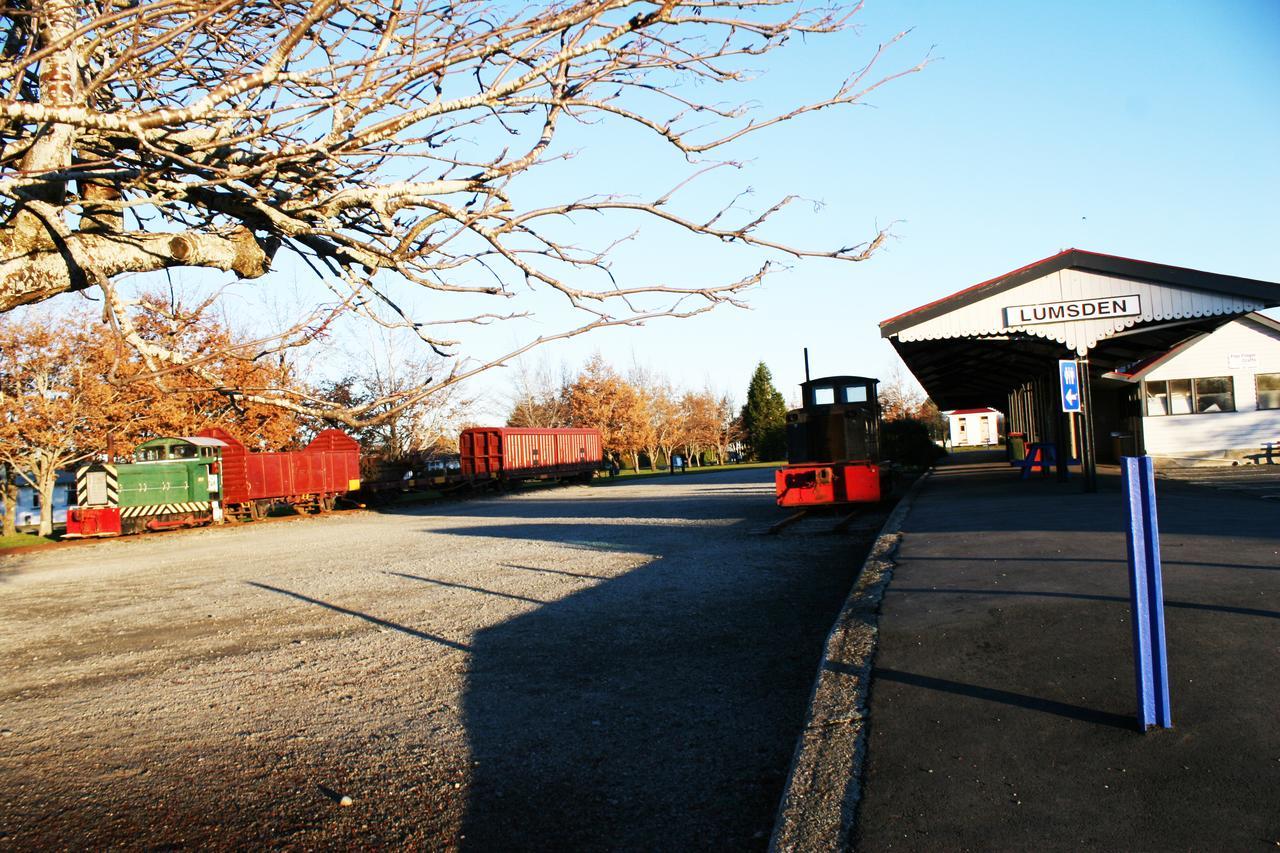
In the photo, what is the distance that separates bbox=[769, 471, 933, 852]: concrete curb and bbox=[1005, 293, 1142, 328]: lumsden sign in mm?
11853

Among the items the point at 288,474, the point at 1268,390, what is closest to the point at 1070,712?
the point at 1268,390

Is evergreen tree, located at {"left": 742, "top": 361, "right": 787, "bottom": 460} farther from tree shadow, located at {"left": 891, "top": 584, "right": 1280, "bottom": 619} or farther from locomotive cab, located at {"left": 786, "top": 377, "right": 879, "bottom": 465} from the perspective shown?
tree shadow, located at {"left": 891, "top": 584, "right": 1280, "bottom": 619}

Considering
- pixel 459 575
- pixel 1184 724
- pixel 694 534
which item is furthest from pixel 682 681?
pixel 694 534

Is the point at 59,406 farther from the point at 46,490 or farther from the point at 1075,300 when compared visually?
the point at 1075,300

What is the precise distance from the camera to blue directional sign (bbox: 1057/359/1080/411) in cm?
1452

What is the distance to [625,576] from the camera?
443 inches

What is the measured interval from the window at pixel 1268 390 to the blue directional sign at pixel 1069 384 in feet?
50.2

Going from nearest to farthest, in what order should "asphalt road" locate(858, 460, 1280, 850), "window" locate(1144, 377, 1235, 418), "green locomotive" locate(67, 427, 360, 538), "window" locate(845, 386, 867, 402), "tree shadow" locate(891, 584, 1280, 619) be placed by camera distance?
1. "asphalt road" locate(858, 460, 1280, 850)
2. "tree shadow" locate(891, 584, 1280, 619)
3. "window" locate(845, 386, 867, 402)
4. "green locomotive" locate(67, 427, 360, 538)
5. "window" locate(1144, 377, 1235, 418)

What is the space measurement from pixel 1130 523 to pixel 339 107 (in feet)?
11.7

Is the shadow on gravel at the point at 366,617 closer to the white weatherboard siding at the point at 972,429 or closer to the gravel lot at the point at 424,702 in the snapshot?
the gravel lot at the point at 424,702

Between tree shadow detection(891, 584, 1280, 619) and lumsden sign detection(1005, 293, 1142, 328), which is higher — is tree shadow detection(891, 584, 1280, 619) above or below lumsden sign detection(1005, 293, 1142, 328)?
below

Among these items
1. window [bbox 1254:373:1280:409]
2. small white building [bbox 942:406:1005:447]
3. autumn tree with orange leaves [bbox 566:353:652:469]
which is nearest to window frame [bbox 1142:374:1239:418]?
window [bbox 1254:373:1280:409]

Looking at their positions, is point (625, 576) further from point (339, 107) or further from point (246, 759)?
point (339, 107)

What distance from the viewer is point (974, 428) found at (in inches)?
3263
